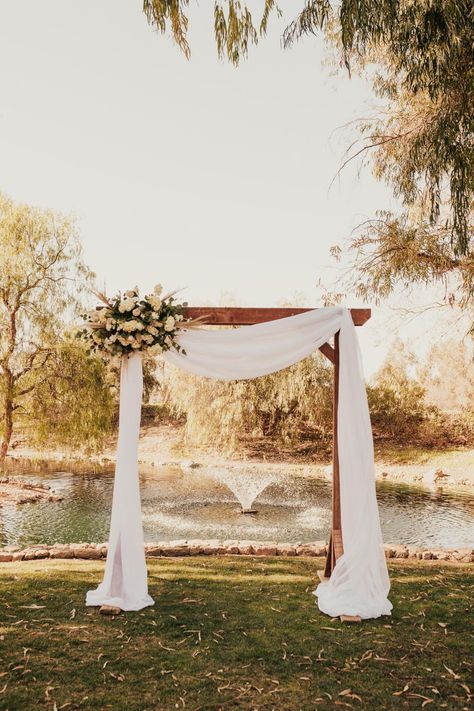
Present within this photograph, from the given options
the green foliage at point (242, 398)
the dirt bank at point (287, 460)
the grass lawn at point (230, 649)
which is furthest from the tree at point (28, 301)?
the grass lawn at point (230, 649)

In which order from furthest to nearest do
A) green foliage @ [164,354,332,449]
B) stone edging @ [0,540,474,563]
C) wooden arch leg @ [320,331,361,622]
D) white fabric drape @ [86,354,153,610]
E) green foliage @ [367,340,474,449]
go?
green foliage @ [367,340,474,449]
green foliage @ [164,354,332,449]
stone edging @ [0,540,474,563]
wooden arch leg @ [320,331,361,622]
white fabric drape @ [86,354,153,610]

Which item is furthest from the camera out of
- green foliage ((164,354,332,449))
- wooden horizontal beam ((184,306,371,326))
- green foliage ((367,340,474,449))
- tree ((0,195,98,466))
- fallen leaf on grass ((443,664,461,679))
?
green foliage ((367,340,474,449))

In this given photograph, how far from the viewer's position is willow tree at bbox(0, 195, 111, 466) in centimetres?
982

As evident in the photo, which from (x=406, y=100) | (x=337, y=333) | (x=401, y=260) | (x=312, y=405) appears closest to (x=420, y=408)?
(x=312, y=405)

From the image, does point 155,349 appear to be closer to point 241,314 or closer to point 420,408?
point 241,314

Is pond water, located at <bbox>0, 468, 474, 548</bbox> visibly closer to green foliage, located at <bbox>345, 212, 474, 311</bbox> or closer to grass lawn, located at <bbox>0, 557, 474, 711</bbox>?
grass lawn, located at <bbox>0, 557, 474, 711</bbox>

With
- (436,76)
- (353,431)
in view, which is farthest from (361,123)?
(353,431)

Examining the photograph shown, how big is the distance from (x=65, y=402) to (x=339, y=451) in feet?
22.8

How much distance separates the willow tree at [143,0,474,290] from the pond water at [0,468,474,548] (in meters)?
3.59

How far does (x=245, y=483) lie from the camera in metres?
12.0

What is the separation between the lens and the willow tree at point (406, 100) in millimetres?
3344

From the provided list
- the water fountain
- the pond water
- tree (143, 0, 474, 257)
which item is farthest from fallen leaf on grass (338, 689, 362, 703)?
the water fountain

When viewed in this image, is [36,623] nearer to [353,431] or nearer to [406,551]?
[353,431]

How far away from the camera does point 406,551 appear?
19.2ft
